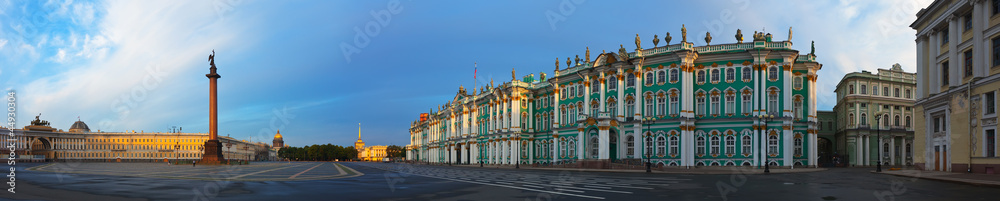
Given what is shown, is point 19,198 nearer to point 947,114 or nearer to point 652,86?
point 947,114

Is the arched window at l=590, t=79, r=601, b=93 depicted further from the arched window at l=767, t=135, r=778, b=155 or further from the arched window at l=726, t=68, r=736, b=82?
the arched window at l=767, t=135, r=778, b=155

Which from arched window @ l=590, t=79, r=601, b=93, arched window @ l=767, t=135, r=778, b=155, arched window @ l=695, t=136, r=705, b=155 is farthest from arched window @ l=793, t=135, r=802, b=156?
arched window @ l=590, t=79, r=601, b=93

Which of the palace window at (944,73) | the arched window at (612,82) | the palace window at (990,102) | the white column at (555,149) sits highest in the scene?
the arched window at (612,82)

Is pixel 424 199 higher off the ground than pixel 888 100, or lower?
lower

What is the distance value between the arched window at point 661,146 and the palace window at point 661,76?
5300mm

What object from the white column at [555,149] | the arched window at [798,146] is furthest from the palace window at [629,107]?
the arched window at [798,146]

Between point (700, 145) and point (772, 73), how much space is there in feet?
28.7

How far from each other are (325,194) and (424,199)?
3.74 m

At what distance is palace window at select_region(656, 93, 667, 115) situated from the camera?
192 ft

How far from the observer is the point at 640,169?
51906 millimetres

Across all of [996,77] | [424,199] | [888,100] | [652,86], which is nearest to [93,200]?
[424,199]

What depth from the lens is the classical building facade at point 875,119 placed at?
70062mm

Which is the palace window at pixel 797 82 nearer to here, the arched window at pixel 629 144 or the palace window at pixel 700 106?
the palace window at pixel 700 106

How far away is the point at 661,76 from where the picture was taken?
193 feet
